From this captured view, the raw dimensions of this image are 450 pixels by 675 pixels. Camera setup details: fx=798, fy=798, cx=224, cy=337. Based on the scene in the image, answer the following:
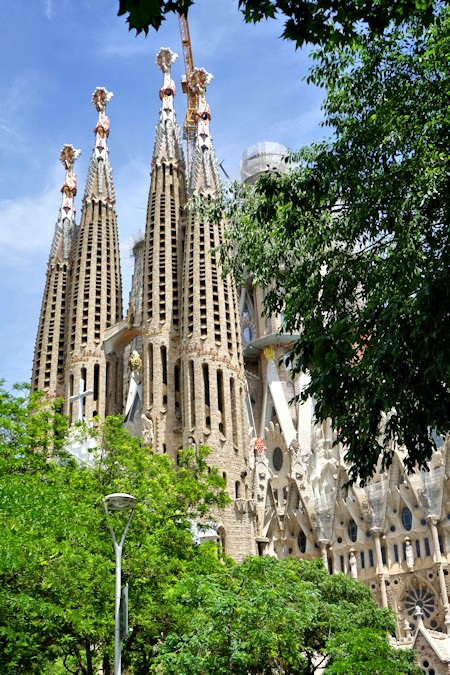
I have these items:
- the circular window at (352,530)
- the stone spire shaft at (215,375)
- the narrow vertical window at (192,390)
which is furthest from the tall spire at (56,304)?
the circular window at (352,530)

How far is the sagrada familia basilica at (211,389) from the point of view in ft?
140

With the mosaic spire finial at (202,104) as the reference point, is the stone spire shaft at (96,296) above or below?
below

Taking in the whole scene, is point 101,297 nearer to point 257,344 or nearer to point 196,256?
point 196,256

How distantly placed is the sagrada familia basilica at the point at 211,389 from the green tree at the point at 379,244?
26636 mm

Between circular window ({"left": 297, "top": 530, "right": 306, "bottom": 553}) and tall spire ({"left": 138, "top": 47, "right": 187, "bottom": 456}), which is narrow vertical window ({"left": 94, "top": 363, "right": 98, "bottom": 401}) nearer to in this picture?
tall spire ({"left": 138, "top": 47, "right": 187, "bottom": 456})

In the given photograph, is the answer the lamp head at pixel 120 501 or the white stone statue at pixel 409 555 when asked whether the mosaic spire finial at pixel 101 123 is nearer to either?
the white stone statue at pixel 409 555

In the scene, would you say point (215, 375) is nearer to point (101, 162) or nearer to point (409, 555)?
point (409, 555)

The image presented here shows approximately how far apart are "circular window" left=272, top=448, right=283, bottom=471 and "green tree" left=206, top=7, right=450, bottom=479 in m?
41.4

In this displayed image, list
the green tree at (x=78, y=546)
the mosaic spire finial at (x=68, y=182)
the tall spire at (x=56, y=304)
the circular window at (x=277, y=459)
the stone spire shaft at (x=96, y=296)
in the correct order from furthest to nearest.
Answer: the mosaic spire finial at (x=68, y=182) < the circular window at (x=277, y=459) < the tall spire at (x=56, y=304) < the stone spire shaft at (x=96, y=296) < the green tree at (x=78, y=546)

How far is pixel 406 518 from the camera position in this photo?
1773 inches

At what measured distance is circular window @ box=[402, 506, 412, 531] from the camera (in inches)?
1762

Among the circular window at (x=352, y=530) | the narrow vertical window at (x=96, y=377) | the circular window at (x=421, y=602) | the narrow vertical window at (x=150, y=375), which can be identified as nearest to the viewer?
the circular window at (x=421, y=602)

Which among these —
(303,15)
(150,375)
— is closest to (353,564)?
→ (150,375)

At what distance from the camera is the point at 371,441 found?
10977mm
